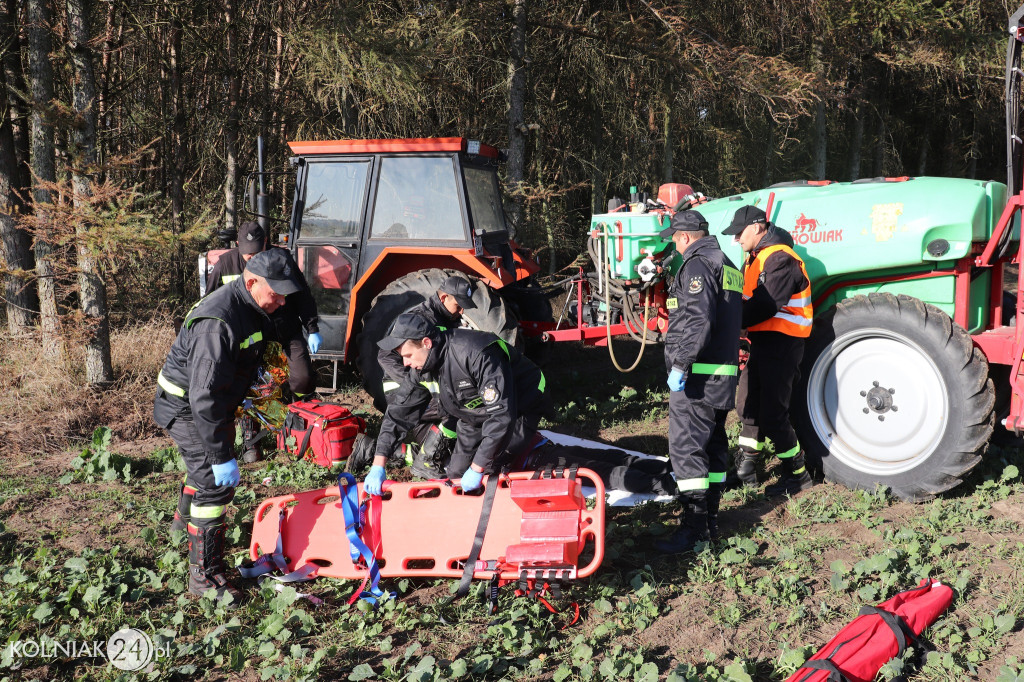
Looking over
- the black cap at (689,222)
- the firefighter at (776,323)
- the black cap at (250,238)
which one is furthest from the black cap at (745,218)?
the black cap at (250,238)

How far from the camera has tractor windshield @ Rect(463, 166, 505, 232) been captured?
18.5 ft

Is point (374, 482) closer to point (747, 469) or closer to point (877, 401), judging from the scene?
point (747, 469)

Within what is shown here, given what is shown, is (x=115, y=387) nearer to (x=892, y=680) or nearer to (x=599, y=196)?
(x=892, y=680)

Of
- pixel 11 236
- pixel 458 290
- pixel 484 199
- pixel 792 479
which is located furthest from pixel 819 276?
pixel 11 236

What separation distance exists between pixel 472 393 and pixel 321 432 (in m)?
1.63

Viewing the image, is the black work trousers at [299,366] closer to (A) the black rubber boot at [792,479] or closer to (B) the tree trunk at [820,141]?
(A) the black rubber boot at [792,479]

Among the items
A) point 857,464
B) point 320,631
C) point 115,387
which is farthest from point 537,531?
point 115,387

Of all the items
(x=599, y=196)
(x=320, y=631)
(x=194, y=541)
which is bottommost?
(x=320, y=631)

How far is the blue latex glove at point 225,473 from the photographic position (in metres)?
3.43

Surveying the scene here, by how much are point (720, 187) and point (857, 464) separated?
8761 mm

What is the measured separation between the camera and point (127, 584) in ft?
11.4

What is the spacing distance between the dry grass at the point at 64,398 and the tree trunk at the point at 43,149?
20 cm

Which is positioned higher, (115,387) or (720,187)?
(720,187)

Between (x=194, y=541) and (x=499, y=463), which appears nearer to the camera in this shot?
(x=194, y=541)
